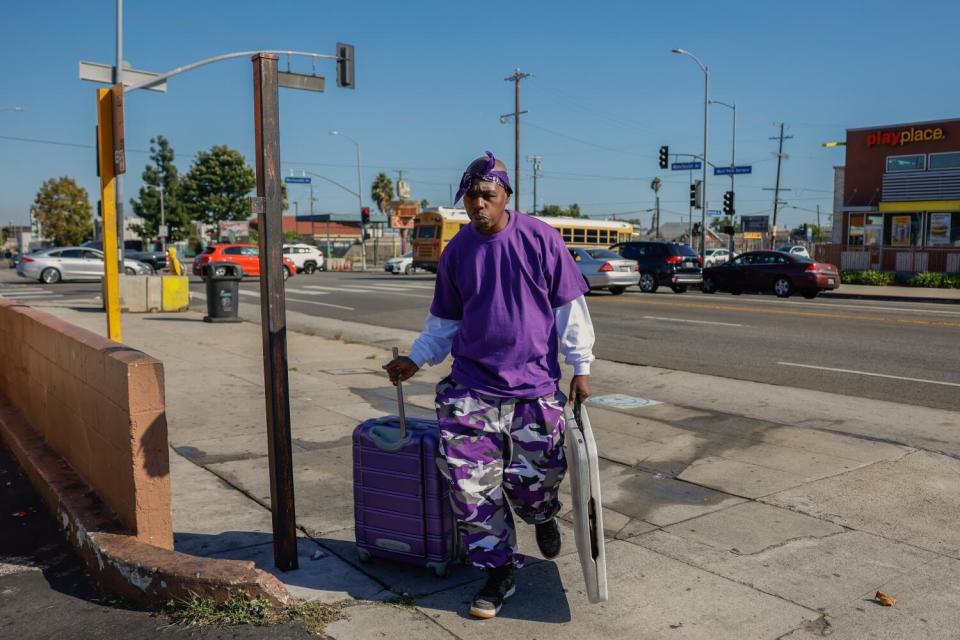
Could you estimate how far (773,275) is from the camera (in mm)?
23875

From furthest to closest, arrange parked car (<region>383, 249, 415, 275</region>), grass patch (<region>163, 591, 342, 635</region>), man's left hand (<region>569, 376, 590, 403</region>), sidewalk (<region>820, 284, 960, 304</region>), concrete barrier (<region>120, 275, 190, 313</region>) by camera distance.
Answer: parked car (<region>383, 249, 415, 275</region>) → sidewalk (<region>820, 284, 960, 304</region>) → concrete barrier (<region>120, 275, 190, 313</region>) → man's left hand (<region>569, 376, 590, 403</region>) → grass patch (<region>163, 591, 342, 635</region>)

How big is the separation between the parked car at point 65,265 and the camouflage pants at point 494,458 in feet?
95.8

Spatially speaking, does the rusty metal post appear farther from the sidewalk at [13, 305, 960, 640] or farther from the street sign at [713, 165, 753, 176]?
the street sign at [713, 165, 753, 176]

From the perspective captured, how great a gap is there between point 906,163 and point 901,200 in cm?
165

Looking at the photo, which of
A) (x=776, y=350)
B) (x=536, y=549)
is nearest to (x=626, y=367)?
(x=776, y=350)

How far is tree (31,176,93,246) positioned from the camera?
78188 mm

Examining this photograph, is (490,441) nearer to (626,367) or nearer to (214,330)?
(626,367)

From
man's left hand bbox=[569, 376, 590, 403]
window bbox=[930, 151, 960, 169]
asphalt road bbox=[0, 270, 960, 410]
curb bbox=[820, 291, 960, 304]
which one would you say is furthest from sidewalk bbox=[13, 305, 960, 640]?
window bbox=[930, 151, 960, 169]

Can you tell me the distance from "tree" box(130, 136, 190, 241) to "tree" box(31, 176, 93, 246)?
6811mm

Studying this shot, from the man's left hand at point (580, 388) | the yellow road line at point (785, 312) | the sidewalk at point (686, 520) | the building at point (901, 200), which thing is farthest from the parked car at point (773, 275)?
the man's left hand at point (580, 388)

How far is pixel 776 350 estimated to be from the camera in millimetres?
11695

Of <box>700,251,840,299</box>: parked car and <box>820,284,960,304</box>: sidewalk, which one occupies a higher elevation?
<box>700,251,840,299</box>: parked car

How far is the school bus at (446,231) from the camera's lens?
3612 cm

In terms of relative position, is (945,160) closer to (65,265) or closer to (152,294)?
(152,294)
